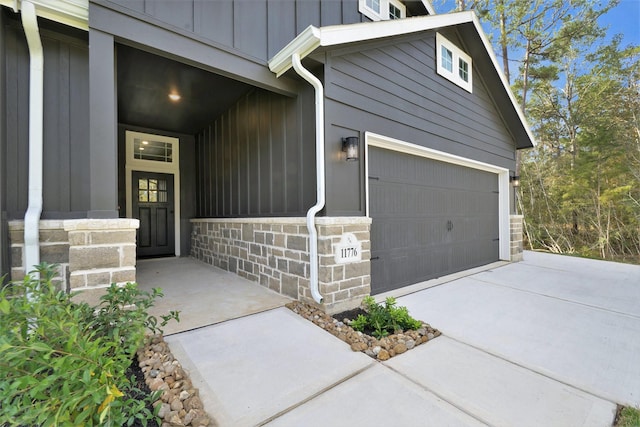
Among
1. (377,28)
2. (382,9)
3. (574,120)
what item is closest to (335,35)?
(377,28)

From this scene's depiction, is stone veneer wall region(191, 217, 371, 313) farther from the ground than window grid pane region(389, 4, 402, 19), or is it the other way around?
window grid pane region(389, 4, 402, 19)

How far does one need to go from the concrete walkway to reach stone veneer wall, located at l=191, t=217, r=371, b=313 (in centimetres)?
42

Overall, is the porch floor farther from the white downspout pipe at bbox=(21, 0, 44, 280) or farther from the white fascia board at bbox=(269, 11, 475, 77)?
the white fascia board at bbox=(269, 11, 475, 77)

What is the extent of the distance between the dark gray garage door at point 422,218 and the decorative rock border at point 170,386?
234 centimetres

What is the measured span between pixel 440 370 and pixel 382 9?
4869 mm

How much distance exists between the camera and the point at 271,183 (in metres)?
3.58

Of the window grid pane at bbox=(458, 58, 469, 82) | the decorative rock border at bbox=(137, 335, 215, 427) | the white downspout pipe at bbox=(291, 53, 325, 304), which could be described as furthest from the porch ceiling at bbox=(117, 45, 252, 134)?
the window grid pane at bbox=(458, 58, 469, 82)

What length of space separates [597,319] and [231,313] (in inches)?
143

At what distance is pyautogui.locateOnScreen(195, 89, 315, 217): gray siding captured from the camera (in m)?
3.11

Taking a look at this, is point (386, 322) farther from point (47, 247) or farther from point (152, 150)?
point (152, 150)

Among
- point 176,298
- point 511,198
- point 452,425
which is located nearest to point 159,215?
point 176,298

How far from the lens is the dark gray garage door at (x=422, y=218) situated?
3533mm

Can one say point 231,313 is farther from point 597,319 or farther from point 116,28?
point 597,319

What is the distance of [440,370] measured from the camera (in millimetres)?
1840
